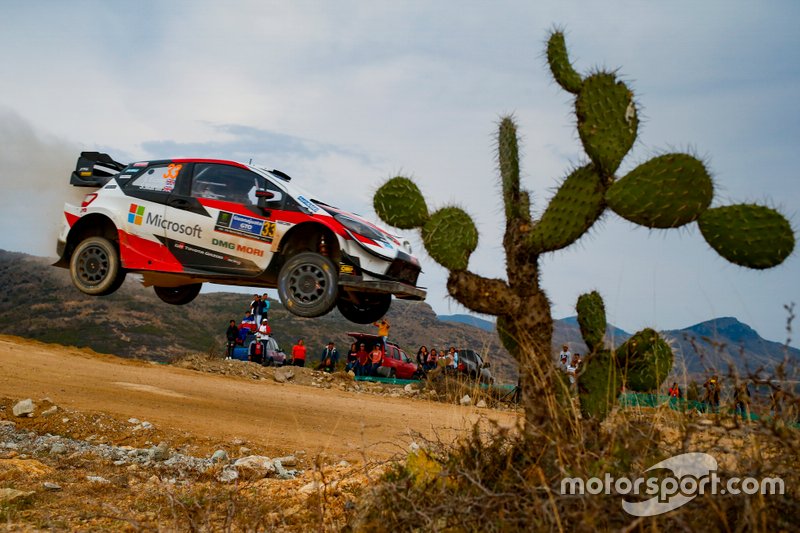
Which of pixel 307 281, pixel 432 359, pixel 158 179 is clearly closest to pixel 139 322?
pixel 432 359

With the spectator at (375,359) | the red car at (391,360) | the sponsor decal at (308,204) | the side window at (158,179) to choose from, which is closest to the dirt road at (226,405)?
the sponsor decal at (308,204)

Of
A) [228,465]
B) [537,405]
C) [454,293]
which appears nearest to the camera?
[537,405]

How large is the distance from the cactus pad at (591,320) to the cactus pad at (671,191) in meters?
1.17

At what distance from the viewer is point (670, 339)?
6.04 metres

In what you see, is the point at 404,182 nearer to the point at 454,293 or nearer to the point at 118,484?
the point at 454,293

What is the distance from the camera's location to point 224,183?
9.76m

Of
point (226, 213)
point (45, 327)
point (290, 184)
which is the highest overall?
point (290, 184)

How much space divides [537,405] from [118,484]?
4249 mm

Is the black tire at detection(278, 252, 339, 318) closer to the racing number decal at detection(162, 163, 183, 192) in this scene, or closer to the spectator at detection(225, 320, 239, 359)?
the racing number decal at detection(162, 163, 183, 192)

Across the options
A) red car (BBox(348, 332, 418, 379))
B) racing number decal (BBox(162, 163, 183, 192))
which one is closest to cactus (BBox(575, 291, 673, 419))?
racing number decal (BBox(162, 163, 183, 192))

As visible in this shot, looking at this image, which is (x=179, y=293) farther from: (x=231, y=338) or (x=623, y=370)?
(x=231, y=338)

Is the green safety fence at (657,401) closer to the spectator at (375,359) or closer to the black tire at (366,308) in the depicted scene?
the black tire at (366,308)

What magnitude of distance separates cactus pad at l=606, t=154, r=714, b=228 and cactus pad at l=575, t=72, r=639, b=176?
0.42 meters

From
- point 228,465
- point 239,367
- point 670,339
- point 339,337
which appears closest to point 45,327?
point 339,337
